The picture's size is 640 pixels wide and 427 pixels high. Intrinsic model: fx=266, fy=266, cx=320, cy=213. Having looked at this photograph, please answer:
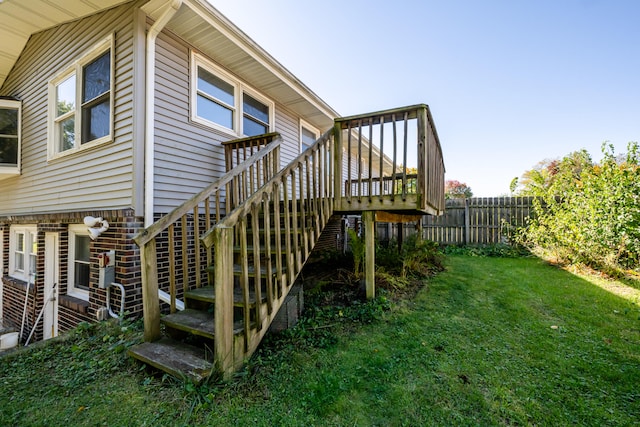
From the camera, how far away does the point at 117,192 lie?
3598mm

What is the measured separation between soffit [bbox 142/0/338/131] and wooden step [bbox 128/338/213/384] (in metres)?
3.93

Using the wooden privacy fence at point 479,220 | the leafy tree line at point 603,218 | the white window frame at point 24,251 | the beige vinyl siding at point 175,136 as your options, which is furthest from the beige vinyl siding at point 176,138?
the wooden privacy fence at point 479,220

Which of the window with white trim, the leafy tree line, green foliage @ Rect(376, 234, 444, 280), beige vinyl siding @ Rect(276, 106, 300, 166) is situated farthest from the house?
the leafy tree line

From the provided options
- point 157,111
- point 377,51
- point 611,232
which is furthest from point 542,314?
point 377,51

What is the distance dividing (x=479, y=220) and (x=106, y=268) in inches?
390

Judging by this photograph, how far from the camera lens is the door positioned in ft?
14.7

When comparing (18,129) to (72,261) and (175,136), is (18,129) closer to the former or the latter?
(72,261)

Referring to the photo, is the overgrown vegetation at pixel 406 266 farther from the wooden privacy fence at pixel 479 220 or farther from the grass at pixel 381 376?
the wooden privacy fence at pixel 479 220

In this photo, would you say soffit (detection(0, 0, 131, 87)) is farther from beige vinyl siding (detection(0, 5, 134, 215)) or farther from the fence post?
the fence post

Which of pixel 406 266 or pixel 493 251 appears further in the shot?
pixel 493 251

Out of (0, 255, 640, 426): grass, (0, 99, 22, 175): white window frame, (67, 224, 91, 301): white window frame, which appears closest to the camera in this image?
(0, 255, 640, 426): grass

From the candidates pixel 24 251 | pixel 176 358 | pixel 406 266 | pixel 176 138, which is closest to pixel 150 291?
pixel 176 358

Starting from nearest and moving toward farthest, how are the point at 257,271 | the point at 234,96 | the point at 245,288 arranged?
the point at 245,288
the point at 257,271
the point at 234,96

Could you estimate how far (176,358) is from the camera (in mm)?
2182
